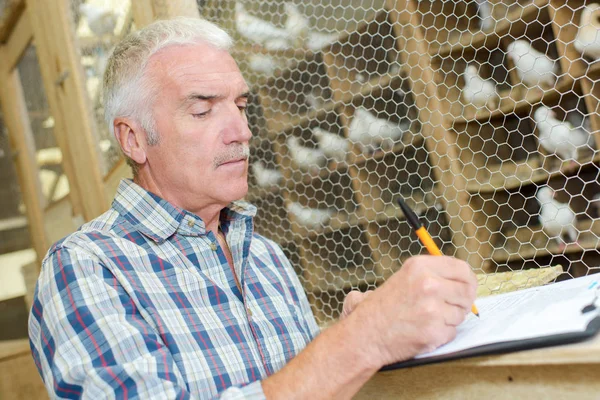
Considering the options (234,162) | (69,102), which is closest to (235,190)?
(234,162)

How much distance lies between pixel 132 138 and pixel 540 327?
688 millimetres

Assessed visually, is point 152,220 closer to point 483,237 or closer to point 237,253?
point 237,253

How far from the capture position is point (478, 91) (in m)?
1.25

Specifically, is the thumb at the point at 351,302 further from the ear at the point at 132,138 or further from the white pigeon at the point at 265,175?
the white pigeon at the point at 265,175

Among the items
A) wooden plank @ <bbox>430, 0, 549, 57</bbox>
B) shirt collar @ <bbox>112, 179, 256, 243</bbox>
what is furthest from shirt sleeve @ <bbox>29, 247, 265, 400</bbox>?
wooden plank @ <bbox>430, 0, 549, 57</bbox>

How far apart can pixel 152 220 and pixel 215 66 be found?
25cm

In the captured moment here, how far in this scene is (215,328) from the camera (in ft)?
2.58

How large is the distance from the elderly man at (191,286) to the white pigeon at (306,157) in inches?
23.6

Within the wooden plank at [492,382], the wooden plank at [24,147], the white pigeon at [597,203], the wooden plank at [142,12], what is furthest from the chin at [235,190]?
the wooden plank at [24,147]

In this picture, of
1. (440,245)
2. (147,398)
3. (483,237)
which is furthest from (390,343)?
(483,237)

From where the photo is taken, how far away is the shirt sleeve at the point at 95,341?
63 cm

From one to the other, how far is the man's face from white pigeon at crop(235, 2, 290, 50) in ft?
2.16

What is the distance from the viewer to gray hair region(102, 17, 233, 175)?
95 cm

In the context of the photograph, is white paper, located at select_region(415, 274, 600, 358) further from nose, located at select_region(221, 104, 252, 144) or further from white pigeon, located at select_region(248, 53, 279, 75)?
white pigeon, located at select_region(248, 53, 279, 75)
